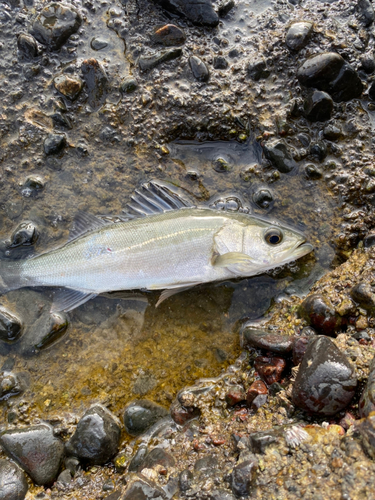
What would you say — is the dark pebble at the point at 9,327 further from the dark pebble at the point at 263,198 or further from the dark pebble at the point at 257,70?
the dark pebble at the point at 257,70

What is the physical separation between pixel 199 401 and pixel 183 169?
2.76m

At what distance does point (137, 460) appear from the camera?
3.84m

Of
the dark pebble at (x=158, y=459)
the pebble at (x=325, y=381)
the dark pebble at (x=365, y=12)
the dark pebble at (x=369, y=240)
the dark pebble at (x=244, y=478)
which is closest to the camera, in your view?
the dark pebble at (x=244, y=478)

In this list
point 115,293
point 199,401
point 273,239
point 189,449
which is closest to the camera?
point 189,449

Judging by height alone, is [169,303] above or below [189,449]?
above

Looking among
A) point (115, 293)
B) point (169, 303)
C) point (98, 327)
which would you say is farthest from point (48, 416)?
point (169, 303)

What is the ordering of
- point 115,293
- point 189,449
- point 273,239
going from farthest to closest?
point 115,293 → point 273,239 → point 189,449

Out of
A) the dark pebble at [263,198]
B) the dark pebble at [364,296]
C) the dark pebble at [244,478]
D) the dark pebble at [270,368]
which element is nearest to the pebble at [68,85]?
the dark pebble at [263,198]

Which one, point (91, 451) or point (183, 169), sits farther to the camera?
point (183, 169)

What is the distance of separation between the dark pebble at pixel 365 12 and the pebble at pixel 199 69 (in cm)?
218

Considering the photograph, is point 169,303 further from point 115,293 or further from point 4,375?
point 4,375

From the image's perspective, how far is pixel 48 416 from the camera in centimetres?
426

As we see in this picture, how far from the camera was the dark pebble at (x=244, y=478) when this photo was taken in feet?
9.52

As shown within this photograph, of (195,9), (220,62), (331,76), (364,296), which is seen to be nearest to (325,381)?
(364,296)
